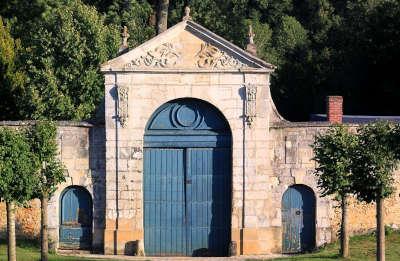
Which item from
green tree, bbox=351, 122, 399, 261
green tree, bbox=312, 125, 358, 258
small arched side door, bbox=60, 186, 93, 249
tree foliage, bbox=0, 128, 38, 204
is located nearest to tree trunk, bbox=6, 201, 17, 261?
tree foliage, bbox=0, 128, 38, 204

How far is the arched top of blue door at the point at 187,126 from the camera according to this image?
32.6 meters

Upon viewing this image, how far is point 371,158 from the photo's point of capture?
2748cm

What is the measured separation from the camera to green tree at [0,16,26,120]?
48.2 meters

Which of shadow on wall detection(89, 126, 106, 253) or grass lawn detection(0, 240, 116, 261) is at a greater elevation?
shadow on wall detection(89, 126, 106, 253)

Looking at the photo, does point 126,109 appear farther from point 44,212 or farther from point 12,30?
point 12,30

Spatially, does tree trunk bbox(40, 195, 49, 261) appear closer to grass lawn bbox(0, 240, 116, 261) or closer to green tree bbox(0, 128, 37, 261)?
grass lawn bbox(0, 240, 116, 261)

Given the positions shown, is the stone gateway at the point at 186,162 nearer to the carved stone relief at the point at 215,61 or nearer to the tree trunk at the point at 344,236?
the carved stone relief at the point at 215,61

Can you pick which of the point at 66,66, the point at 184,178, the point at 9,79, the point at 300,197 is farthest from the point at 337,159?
the point at 9,79

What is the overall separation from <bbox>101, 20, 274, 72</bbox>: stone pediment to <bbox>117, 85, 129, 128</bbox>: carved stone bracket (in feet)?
2.04

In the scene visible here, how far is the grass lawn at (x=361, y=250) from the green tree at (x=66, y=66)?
642 inches

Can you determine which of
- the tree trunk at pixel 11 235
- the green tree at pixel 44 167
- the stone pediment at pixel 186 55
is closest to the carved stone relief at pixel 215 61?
the stone pediment at pixel 186 55

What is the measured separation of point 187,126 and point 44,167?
17.3 feet

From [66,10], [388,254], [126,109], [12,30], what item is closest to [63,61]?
[66,10]

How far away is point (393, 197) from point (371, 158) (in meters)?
6.38
